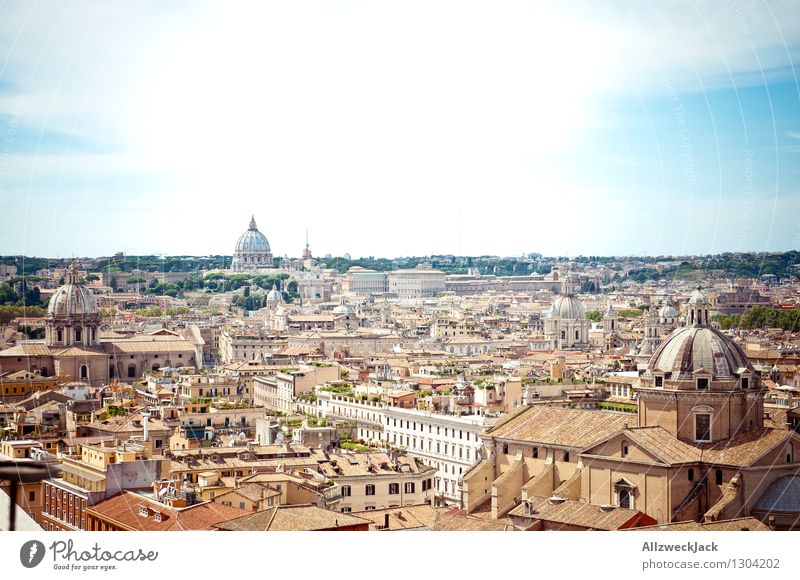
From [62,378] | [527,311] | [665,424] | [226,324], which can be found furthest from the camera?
[527,311]

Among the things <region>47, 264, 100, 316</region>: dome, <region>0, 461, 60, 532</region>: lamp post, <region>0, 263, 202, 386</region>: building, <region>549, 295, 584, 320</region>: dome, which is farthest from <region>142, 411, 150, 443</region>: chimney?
<region>549, 295, 584, 320</region>: dome

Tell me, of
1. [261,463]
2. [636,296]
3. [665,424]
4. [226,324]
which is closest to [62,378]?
[261,463]

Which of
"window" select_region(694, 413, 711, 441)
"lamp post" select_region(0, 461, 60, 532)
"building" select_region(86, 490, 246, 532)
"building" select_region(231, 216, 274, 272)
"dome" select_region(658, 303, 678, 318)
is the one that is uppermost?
"building" select_region(231, 216, 274, 272)

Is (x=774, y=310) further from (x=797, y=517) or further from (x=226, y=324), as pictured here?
(x=226, y=324)

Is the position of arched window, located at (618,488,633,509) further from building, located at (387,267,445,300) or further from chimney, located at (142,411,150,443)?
building, located at (387,267,445,300)

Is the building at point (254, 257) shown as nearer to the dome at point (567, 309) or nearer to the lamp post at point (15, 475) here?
the dome at point (567, 309)

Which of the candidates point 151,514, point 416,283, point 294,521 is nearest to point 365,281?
point 416,283

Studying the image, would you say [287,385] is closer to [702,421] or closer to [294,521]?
[702,421]

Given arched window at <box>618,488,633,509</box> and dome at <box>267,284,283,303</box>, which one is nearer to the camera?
arched window at <box>618,488,633,509</box>
